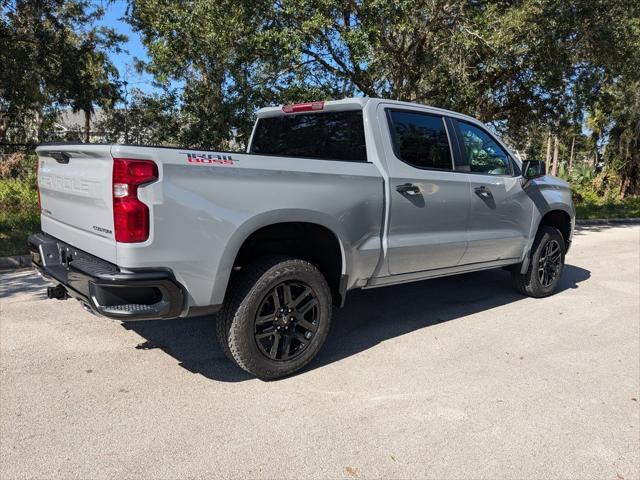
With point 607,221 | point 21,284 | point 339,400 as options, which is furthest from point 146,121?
point 607,221

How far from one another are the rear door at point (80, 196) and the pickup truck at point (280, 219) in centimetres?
1

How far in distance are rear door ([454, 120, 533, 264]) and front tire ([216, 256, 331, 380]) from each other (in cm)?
184

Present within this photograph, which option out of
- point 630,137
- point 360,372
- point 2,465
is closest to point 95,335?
point 2,465

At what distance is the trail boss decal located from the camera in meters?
3.03

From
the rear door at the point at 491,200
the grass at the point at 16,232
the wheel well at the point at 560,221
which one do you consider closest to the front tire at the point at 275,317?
the rear door at the point at 491,200

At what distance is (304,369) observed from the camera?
3887 millimetres

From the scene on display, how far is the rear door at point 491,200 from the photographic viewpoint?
4902 mm

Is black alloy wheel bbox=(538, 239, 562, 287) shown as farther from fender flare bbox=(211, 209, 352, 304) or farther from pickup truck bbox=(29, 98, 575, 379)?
fender flare bbox=(211, 209, 352, 304)

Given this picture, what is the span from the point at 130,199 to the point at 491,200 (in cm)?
343

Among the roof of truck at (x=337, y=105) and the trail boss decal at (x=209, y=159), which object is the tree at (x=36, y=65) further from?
the trail boss decal at (x=209, y=159)

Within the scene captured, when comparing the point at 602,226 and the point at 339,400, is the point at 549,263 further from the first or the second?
the point at 602,226

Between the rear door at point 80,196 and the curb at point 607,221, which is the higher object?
A: the rear door at point 80,196

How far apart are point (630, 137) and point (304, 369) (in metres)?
28.6

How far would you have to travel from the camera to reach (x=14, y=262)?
22.6 ft
